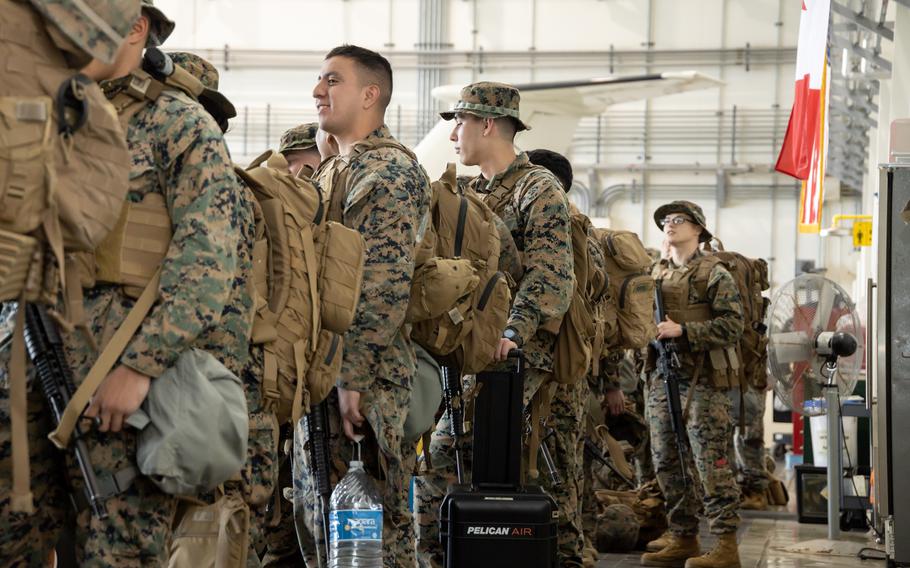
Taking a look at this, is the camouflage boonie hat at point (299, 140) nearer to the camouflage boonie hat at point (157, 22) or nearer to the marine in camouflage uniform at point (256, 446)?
the marine in camouflage uniform at point (256, 446)

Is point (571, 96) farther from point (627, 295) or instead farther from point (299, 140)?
point (299, 140)

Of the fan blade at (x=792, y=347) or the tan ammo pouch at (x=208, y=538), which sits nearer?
the tan ammo pouch at (x=208, y=538)

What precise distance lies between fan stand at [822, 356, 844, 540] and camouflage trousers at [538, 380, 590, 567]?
3646 millimetres

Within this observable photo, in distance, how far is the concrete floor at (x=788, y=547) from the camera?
7.88 meters

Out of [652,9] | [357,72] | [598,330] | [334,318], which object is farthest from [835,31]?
[334,318]

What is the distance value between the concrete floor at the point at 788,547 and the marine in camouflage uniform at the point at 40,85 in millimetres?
5043

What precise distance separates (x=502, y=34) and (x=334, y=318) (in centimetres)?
2220

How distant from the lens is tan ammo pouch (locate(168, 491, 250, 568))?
10.2 ft

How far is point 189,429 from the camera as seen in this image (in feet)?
9.27

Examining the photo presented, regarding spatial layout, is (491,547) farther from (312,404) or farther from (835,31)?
(835,31)

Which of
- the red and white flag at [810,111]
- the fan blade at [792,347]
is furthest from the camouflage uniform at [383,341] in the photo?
the red and white flag at [810,111]

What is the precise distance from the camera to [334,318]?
3.73 m

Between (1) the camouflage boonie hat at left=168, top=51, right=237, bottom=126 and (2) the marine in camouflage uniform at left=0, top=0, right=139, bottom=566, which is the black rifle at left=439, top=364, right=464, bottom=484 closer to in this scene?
(1) the camouflage boonie hat at left=168, top=51, right=237, bottom=126

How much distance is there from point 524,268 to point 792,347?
13.4 ft
